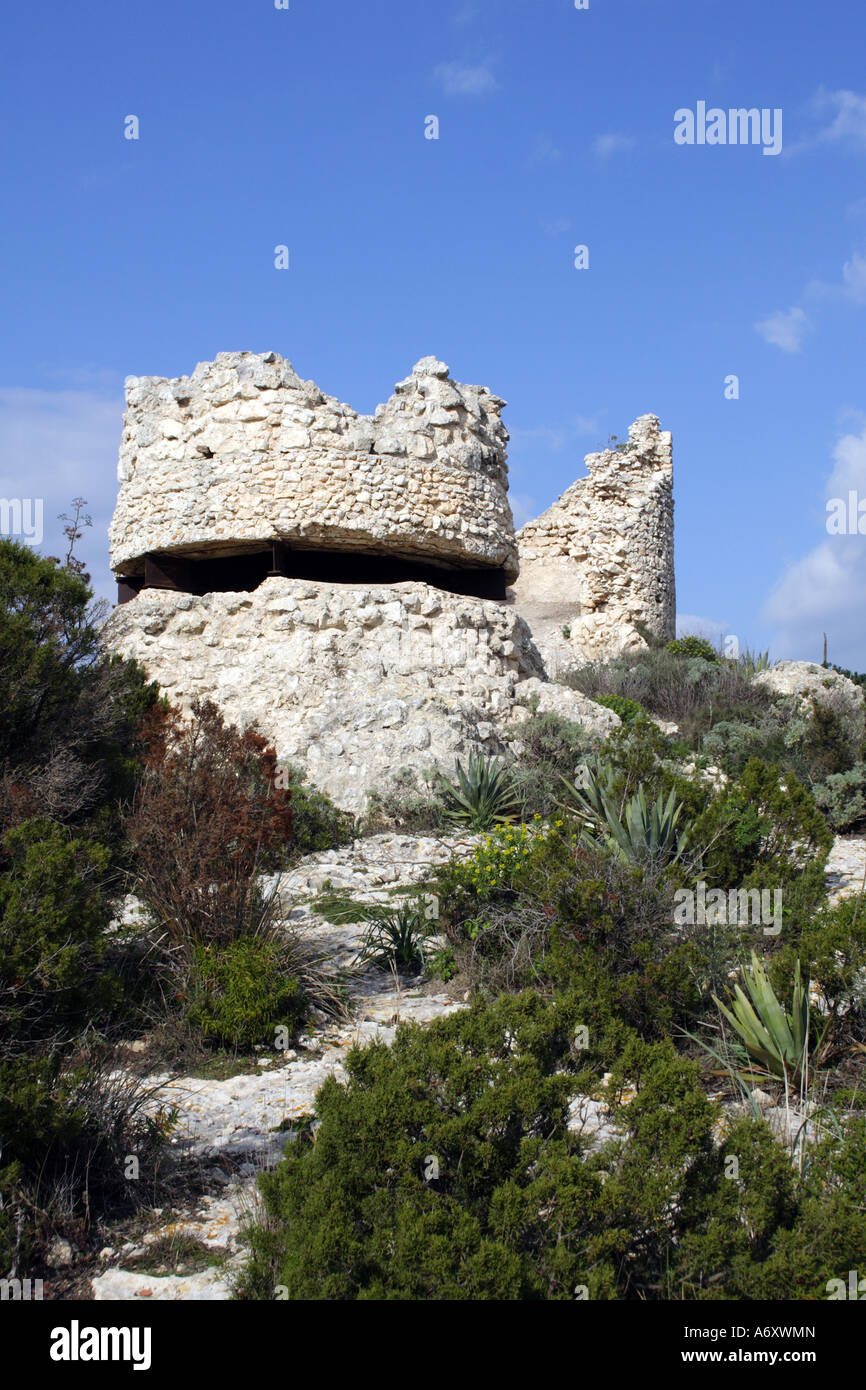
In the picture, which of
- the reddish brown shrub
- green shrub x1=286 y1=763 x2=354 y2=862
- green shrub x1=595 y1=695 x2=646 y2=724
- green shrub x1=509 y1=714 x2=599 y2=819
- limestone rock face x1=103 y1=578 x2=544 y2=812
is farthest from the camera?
green shrub x1=595 y1=695 x2=646 y2=724

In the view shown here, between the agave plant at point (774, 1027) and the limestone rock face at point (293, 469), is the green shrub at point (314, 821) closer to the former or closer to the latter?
the limestone rock face at point (293, 469)

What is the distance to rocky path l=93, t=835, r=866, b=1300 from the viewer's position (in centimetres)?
321

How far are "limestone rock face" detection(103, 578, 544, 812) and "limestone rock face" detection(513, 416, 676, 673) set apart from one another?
32.5 feet

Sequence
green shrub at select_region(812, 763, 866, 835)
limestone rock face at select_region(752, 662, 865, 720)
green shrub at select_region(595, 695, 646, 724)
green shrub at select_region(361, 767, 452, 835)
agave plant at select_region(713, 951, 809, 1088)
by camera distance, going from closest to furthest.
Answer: agave plant at select_region(713, 951, 809, 1088) → green shrub at select_region(361, 767, 452, 835) → green shrub at select_region(812, 763, 866, 835) → green shrub at select_region(595, 695, 646, 724) → limestone rock face at select_region(752, 662, 865, 720)

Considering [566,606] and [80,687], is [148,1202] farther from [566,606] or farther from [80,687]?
[566,606]

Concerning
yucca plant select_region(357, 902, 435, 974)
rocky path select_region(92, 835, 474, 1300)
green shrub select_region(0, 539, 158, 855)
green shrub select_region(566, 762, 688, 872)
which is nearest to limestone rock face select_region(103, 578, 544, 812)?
rocky path select_region(92, 835, 474, 1300)

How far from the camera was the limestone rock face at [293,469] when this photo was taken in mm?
10000

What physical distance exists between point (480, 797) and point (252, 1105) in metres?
4.62

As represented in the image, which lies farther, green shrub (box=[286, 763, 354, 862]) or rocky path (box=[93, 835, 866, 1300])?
green shrub (box=[286, 763, 354, 862])

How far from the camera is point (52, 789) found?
16.3 ft

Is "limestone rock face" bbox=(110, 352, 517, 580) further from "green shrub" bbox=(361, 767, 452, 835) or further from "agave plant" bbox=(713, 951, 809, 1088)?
"agave plant" bbox=(713, 951, 809, 1088)

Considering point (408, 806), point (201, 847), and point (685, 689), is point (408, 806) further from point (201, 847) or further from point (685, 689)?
point (685, 689)

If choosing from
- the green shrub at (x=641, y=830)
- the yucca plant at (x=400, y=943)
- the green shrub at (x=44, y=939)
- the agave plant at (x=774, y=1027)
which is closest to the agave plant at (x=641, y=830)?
the green shrub at (x=641, y=830)

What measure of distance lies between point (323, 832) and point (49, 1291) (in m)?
5.55
